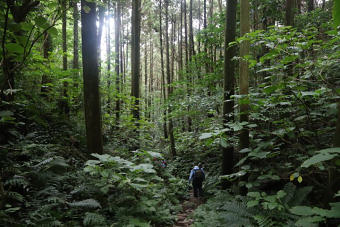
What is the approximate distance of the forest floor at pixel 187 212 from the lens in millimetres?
5598

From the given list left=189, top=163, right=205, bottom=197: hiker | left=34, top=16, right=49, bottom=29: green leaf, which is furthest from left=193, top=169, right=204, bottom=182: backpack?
left=34, top=16, right=49, bottom=29: green leaf

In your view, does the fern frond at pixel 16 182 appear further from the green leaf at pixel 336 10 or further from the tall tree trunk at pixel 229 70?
the tall tree trunk at pixel 229 70

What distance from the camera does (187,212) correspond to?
6688 millimetres

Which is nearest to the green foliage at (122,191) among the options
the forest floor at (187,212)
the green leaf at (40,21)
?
the forest floor at (187,212)

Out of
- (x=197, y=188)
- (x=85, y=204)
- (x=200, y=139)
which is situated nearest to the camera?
(x=85, y=204)

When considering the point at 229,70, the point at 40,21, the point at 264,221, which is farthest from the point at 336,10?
the point at 229,70

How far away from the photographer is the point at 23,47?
44.6 inches

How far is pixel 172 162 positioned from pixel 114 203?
8218 millimetres

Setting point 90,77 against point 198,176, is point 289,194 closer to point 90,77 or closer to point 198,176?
point 198,176

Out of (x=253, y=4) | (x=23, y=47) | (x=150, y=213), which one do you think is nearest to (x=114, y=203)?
(x=150, y=213)

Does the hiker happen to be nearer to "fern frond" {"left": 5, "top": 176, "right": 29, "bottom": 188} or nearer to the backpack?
the backpack

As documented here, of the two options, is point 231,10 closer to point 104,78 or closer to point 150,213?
point 150,213

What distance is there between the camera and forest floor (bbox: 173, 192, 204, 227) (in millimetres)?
5598

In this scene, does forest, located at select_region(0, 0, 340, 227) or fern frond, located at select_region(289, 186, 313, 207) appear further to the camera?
fern frond, located at select_region(289, 186, 313, 207)
